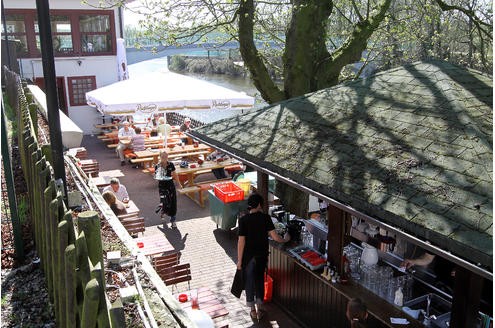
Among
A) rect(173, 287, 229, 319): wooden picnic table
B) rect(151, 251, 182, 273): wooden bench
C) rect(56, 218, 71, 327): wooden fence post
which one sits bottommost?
rect(173, 287, 229, 319): wooden picnic table

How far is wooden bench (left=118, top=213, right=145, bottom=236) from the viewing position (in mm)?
8359

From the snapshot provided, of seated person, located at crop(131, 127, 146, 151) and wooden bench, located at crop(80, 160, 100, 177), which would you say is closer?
wooden bench, located at crop(80, 160, 100, 177)

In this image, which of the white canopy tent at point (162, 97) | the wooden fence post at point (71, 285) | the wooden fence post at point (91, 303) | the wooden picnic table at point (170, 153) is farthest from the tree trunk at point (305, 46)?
the wooden fence post at point (91, 303)

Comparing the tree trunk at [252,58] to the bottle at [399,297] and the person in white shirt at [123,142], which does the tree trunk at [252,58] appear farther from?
the person in white shirt at [123,142]

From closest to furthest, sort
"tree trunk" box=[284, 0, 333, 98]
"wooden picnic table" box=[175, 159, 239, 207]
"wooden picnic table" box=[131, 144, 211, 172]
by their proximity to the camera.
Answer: "tree trunk" box=[284, 0, 333, 98], "wooden picnic table" box=[175, 159, 239, 207], "wooden picnic table" box=[131, 144, 211, 172]

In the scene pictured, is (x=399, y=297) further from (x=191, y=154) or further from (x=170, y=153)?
(x=170, y=153)

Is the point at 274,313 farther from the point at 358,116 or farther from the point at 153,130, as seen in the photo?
the point at 153,130

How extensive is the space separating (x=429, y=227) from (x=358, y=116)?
2.49 meters

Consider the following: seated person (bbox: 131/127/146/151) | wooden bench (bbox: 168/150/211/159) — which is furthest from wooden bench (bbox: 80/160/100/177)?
seated person (bbox: 131/127/146/151)

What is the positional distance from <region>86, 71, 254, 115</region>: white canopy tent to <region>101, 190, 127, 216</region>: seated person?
461 centimetres

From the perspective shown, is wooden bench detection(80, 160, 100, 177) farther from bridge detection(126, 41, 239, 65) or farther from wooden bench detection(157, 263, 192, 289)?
wooden bench detection(157, 263, 192, 289)

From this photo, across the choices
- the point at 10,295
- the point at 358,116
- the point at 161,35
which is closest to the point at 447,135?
the point at 358,116

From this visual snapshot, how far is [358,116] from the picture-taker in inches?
221

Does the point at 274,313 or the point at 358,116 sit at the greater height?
the point at 358,116
